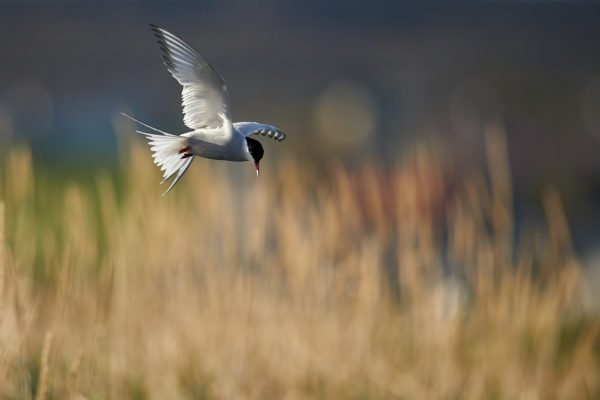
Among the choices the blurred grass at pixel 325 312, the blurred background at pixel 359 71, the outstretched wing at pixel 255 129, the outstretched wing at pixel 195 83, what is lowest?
the blurred grass at pixel 325 312

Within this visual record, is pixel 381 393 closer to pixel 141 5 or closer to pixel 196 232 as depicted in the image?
pixel 196 232

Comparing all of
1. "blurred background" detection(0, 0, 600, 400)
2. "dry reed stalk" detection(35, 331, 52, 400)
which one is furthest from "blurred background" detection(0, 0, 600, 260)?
"dry reed stalk" detection(35, 331, 52, 400)

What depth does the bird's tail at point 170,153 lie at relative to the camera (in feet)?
1.28

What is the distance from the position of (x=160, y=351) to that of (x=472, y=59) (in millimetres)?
7244

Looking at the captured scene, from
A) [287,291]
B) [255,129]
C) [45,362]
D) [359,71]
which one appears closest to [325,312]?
[287,291]

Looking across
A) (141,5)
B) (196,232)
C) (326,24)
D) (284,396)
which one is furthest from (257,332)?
(141,5)

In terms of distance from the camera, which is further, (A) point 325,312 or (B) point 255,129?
(A) point 325,312

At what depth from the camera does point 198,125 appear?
1.35 ft

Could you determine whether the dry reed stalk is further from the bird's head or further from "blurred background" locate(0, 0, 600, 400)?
the bird's head

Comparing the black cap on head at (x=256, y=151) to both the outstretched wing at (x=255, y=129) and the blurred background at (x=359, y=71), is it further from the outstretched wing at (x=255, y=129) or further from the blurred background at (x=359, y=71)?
the blurred background at (x=359, y=71)

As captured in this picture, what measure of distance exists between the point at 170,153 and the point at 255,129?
5 cm

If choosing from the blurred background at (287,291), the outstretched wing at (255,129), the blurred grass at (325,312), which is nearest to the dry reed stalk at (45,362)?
the blurred background at (287,291)

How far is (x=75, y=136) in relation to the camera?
28.2 ft

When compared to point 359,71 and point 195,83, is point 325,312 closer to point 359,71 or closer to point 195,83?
point 195,83
